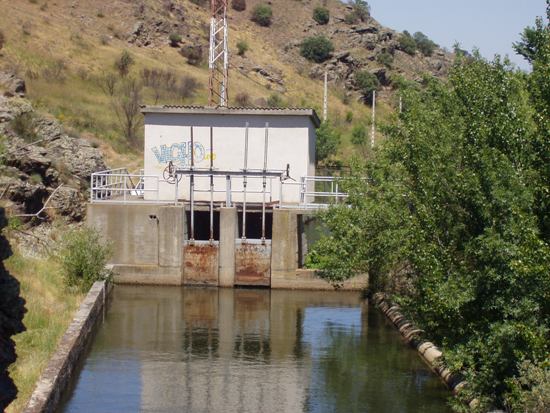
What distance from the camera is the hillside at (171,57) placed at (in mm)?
65000

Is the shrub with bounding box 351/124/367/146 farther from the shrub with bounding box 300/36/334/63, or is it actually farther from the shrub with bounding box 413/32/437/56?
the shrub with bounding box 413/32/437/56

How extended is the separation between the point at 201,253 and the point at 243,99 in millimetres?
45275

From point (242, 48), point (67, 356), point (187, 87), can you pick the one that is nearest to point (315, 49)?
point (242, 48)

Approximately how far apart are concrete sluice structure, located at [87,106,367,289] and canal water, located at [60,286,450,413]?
1.67 m

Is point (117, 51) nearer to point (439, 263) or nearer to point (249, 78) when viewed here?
point (249, 78)

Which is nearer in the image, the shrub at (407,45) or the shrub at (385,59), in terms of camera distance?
the shrub at (385,59)

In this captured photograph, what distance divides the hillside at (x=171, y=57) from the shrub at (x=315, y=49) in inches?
36.5

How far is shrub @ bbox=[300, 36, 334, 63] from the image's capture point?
101 meters

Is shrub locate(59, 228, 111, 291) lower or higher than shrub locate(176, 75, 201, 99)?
lower

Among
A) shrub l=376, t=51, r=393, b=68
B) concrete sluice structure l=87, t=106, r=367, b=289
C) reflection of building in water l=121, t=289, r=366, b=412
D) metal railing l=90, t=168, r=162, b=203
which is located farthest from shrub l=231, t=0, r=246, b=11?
reflection of building in water l=121, t=289, r=366, b=412

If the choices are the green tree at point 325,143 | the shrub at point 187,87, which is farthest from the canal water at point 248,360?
the shrub at point 187,87

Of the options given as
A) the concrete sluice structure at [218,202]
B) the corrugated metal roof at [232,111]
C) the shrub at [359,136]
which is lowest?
the concrete sluice structure at [218,202]

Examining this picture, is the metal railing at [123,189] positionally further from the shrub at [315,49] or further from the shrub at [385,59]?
the shrub at [385,59]

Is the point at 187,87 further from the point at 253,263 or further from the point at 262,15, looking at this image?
the point at 253,263
